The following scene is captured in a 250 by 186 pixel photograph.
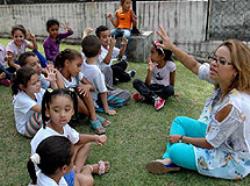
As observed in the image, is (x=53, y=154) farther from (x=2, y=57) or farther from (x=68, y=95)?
(x=2, y=57)

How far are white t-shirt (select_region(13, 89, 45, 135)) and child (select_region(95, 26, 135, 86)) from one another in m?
1.12

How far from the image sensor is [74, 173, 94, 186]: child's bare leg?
2180 millimetres

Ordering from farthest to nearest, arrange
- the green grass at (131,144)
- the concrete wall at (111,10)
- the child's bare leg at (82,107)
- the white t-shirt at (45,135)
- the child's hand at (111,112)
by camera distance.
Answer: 1. the concrete wall at (111,10)
2. the child's hand at (111,112)
3. the child's bare leg at (82,107)
4. the green grass at (131,144)
5. the white t-shirt at (45,135)

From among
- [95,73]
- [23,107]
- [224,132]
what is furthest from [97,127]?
[224,132]

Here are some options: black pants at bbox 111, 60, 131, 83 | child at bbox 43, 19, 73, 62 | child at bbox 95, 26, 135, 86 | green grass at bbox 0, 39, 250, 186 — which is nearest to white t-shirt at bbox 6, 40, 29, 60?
child at bbox 43, 19, 73, 62

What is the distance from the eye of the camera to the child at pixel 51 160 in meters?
1.75

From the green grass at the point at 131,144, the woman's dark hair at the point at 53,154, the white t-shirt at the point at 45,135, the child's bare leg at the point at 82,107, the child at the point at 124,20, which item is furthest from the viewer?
the child at the point at 124,20

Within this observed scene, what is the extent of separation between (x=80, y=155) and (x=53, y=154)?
743mm

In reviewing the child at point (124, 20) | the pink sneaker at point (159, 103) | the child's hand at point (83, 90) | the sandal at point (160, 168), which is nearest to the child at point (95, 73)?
the child's hand at point (83, 90)

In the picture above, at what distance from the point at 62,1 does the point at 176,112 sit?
211 inches

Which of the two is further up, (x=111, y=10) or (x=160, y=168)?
(x=111, y=10)

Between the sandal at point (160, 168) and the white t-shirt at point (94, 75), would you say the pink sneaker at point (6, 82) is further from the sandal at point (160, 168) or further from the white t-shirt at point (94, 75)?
the sandal at point (160, 168)

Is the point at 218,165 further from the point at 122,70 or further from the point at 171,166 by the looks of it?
the point at 122,70

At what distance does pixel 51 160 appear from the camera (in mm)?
1747
